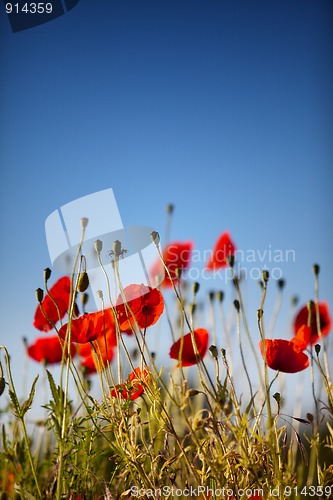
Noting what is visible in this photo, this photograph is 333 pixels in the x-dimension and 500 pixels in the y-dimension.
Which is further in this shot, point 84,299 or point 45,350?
point 45,350

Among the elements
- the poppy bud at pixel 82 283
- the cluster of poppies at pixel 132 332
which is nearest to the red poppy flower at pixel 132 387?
the cluster of poppies at pixel 132 332

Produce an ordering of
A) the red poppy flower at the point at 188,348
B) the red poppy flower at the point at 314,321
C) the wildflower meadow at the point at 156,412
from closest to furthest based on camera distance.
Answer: the wildflower meadow at the point at 156,412, the red poppy flower at the point at 188,348, the red poppy flower at the point at 314,321

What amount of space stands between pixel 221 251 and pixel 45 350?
33 cm

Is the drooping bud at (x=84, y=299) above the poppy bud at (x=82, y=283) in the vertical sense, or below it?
below

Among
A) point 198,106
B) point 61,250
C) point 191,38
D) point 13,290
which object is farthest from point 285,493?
point 191,38

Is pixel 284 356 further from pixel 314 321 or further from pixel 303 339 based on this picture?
pixel 314 321

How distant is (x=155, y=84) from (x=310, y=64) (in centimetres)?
29

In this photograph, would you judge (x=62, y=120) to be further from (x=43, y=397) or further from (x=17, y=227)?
(x=43, y=397)

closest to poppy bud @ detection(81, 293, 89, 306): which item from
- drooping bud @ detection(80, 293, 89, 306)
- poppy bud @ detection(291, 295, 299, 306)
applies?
drooping bud @ detection(80, 293, 89, 306)

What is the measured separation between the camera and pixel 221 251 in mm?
925

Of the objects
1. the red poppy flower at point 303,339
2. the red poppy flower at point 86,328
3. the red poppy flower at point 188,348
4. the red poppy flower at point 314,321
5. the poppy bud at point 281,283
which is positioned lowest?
the red poppy flower at point 314,321

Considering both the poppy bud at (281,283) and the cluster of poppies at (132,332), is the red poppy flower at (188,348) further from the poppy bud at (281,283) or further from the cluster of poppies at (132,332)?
the poppy bud at (281,283)

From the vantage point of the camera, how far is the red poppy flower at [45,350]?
0.90m

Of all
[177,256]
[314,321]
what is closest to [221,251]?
[177,256]
